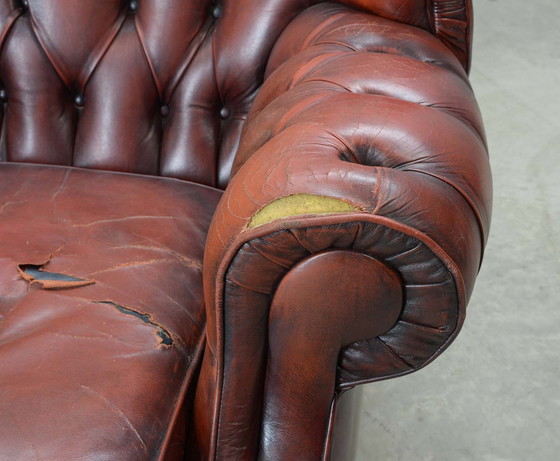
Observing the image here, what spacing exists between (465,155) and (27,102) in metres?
0.76

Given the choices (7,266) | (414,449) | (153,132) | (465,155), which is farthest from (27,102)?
(414,449)

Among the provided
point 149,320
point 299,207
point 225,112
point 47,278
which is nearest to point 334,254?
point 299,207

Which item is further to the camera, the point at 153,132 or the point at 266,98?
the point at 153,132

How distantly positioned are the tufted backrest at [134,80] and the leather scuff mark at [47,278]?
12.5 inches

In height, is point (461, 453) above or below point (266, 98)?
below

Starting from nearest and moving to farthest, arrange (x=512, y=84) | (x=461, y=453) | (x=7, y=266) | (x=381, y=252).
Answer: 1. (x=381, y=252)
2. (x=7, y=266)
3. (x=461, y=453)
4. (x=512, y=84)

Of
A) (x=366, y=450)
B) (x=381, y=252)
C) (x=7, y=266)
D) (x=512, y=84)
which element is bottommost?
(x=366, y=450)

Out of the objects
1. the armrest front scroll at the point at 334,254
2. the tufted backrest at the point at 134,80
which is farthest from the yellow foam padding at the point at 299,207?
the tufted backrest at the point at 134,80

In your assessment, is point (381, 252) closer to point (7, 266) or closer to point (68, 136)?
point (7, 266)

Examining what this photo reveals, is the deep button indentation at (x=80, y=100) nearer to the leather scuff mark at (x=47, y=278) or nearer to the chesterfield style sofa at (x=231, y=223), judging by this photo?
the chesterfield style sofa at (x=231, y=223)

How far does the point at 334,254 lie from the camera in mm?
635

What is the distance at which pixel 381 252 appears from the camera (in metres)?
0.63

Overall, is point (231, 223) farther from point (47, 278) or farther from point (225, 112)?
point (225, 112)

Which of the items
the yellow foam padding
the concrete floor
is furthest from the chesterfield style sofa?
the concrete floor
